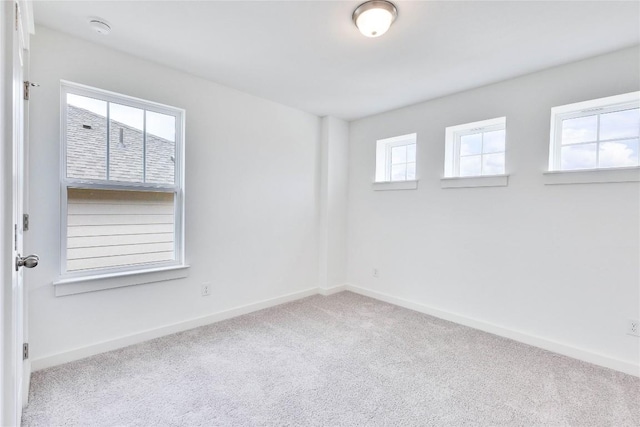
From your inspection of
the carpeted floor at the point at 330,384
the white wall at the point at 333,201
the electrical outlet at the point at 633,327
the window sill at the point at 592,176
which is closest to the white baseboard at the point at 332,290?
the white wall at the point at 333,201

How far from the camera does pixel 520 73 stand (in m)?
2.65

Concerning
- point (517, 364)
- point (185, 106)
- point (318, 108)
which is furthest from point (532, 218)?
point (185, 106)

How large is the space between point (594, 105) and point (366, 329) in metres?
2.66

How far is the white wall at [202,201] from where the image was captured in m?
2.12

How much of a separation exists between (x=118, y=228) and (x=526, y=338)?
142 inches

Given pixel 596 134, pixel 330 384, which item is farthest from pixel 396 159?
pixel 330 384

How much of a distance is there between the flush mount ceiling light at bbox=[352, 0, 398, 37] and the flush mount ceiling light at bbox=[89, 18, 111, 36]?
1652mm

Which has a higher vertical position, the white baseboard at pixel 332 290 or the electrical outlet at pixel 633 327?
the electrical outlet at pixel 633 327

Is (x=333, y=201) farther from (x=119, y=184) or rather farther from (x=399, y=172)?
(x=119, y=184)

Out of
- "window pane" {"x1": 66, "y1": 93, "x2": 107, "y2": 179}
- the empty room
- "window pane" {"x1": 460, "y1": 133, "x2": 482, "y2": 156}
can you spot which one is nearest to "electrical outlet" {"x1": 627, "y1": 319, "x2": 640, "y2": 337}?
the empty room

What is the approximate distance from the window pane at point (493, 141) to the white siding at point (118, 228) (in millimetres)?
3063

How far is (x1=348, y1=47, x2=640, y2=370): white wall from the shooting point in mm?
2281

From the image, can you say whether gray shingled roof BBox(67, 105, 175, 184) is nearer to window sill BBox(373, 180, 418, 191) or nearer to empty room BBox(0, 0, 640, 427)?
empty room BBox(0, 0, 640, 427)

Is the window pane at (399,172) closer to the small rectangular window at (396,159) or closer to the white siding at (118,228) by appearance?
the small rectangular window at (396,159)
